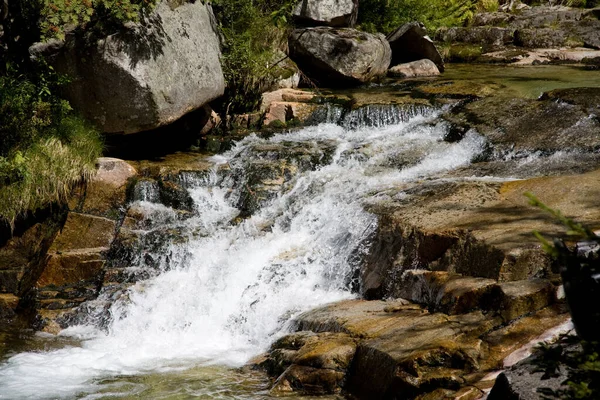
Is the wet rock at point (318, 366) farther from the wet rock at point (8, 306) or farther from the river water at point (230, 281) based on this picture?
the wet rock at point (8, 306)

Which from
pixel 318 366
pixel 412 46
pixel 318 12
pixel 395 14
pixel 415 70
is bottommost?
pixel 318 366

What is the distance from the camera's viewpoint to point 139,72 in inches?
356

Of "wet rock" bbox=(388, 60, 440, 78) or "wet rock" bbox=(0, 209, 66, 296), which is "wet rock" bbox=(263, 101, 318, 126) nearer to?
"wet rock" bbox=(388, 60, 440, 78)

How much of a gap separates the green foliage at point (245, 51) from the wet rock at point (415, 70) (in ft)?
11.0

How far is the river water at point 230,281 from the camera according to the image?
5820mm

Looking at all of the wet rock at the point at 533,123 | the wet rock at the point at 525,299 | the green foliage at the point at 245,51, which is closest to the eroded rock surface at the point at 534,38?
the wet rock at the point at 533,123

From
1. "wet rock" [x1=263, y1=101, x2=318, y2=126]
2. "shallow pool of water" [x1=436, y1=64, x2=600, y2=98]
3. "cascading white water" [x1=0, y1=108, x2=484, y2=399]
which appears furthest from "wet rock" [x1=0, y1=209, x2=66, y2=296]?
"shallow pool of water" [x1=436, y1=64, x2=600, y2=98]

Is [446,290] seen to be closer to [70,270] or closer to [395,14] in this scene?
[70,270]

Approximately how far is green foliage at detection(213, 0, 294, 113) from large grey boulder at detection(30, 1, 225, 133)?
4.70 ft

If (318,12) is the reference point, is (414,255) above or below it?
below

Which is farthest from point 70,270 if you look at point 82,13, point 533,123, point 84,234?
point 533,123

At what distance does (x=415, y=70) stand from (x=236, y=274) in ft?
29.0

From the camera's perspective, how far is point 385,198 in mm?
7805

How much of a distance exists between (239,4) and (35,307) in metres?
6.81
